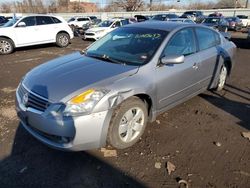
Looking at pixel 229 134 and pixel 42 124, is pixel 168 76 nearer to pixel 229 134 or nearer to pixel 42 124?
pixel 229 134

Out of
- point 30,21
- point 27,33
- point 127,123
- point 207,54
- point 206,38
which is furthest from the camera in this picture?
point 30,21

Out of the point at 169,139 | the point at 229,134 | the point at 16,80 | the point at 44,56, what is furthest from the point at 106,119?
the point at 44,56

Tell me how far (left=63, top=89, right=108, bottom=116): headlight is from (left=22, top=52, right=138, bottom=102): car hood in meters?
0.11

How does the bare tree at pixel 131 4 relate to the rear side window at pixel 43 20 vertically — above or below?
above

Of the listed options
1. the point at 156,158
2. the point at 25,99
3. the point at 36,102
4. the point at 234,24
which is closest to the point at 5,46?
the point at 25,99

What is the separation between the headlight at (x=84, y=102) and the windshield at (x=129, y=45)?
900 mm

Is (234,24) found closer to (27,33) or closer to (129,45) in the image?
(27,33)

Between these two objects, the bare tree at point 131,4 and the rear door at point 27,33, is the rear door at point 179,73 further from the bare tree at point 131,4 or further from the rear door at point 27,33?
the bare tree at point 131,4

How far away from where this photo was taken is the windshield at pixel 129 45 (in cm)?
376

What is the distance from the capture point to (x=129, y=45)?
414 cm

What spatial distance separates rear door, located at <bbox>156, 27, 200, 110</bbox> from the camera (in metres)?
3.74

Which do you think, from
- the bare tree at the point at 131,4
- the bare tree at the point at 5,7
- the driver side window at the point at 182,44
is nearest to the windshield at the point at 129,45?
the driver side window at the point at 182,44

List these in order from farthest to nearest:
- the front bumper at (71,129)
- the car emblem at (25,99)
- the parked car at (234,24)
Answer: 1. the parked car at (234,24)
2. the car emblem at (25,99)
3. the front bumper at (71,129)

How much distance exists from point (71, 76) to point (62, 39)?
1068 centimetres
